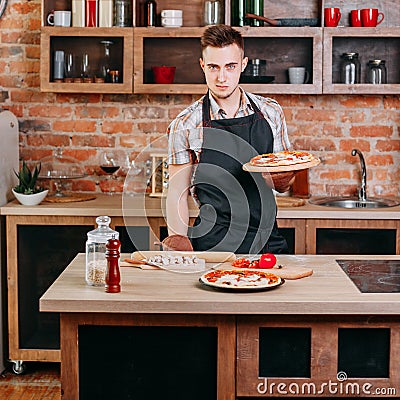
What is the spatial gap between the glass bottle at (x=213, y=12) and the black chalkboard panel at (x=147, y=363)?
2571 millimetres

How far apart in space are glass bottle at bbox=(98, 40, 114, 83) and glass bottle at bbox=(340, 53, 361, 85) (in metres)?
1.42

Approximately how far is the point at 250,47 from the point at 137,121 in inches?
33.4

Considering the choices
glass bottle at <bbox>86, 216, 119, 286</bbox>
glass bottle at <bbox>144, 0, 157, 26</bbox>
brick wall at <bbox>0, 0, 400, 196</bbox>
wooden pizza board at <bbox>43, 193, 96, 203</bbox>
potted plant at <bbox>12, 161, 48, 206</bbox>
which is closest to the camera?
glass bottle at <bbox>86, 216, 119, 286</bbox>

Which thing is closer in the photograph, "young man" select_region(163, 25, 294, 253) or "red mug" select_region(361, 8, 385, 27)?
"young man" select_region(163, 25, 294, 253)

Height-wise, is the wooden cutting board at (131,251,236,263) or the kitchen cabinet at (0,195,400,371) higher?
the wooden cutting board at (131,251,236,263)

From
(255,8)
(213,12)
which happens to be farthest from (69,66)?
(255,8)

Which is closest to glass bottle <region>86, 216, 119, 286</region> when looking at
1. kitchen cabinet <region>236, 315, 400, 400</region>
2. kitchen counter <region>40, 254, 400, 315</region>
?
kitchen counter <region>40, 254, 400, 315</region>

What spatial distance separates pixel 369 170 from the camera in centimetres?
500

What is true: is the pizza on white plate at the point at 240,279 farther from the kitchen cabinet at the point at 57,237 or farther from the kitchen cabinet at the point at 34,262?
the kitchen cabinet at the point at 34,262

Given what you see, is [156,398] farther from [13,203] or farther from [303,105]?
[303,105]

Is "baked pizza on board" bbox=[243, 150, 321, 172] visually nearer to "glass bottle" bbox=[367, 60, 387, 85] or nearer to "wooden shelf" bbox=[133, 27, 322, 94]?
"wooden shelf" bbox=[133, 27, 322, 94]

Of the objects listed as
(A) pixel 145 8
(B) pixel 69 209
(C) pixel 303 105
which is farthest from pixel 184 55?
(B) pixel 69 209

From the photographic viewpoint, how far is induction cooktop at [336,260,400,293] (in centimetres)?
269

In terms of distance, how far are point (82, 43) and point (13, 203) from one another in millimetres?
1100
